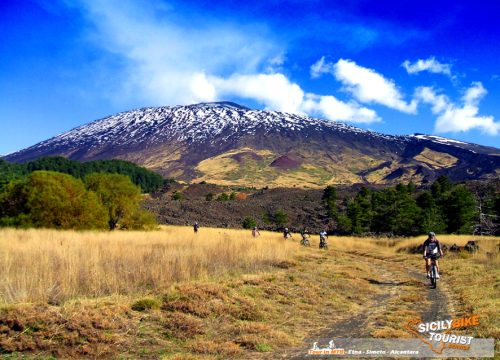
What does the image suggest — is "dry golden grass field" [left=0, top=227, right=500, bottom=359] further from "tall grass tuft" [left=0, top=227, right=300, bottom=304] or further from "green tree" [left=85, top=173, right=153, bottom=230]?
"green tree" [left=85, top=173, right=153, bottom=230]

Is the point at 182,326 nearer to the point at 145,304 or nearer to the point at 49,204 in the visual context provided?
the point at 145,304

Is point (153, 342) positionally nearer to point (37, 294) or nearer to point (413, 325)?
point (37, 294)

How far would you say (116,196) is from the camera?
104ft

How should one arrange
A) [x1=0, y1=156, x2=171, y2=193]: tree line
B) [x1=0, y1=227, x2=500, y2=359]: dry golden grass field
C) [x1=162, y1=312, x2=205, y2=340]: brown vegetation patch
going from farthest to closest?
[x1=0, y1=156, x2=171, y2=193]: tree line
[x1=162, y1=312, x2=205, y2=340]: brown vegetation patch
[x1=0, y1=227, x2=500, y2=359]: dry golden grass field

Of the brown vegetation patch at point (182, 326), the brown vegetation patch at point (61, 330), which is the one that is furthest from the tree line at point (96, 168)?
the brown vegetation patch at point (61, 330)

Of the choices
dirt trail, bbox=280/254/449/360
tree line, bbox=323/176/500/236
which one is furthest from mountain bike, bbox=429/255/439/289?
tree line, bbox=323/176/500/236

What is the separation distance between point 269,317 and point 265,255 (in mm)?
7903

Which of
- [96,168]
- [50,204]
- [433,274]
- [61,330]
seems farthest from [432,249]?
[96,168]

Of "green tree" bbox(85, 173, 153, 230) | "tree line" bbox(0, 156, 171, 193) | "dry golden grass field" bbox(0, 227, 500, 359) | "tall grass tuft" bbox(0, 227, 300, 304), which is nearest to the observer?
"dry golden grass field" bbox(0, 227, 500, 359)

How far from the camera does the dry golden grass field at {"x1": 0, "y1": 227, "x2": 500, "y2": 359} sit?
6527 mm

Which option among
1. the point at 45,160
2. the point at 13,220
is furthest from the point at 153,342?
the point at 45,160

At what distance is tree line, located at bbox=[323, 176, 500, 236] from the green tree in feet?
106

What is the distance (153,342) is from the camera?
22.2ft

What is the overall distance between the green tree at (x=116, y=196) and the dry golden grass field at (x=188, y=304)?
1794 cm
